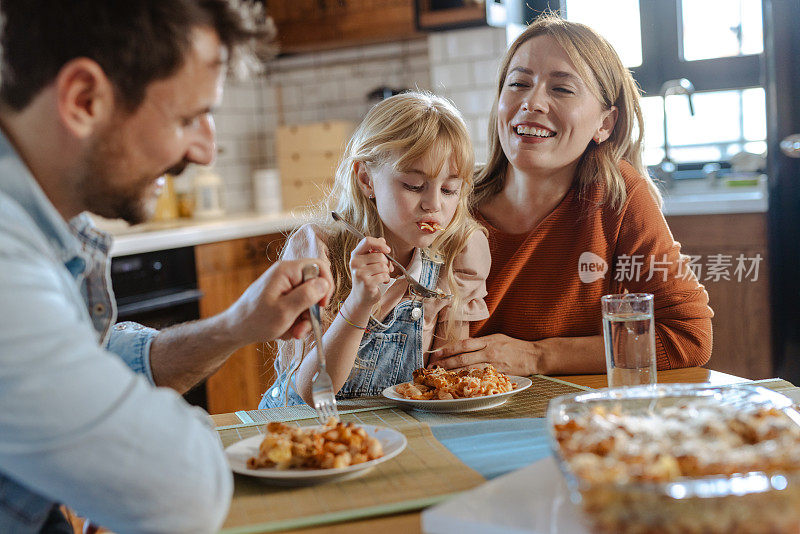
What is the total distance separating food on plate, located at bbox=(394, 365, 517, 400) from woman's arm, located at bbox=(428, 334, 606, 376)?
0.15 m

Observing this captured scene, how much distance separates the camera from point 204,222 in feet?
13.4

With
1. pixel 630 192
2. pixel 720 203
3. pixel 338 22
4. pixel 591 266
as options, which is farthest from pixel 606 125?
pixel 338 22

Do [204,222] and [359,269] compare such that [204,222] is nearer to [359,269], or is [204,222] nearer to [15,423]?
[359,269]

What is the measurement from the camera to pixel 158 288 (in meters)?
3.38

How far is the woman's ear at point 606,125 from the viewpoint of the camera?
2.02 meters

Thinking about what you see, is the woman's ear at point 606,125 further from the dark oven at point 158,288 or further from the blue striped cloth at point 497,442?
the dark oven at point 158,288

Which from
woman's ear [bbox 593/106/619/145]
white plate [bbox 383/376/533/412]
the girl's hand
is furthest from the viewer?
woman's ear [bbox 593/106/619/145]

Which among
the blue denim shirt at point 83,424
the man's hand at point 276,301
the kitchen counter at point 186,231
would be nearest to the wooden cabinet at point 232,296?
the kitchen counter at point 186,231

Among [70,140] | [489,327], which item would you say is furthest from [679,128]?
[70,140]

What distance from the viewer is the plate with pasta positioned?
1.37 metres

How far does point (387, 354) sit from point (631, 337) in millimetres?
574

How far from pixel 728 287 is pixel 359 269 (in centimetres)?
235

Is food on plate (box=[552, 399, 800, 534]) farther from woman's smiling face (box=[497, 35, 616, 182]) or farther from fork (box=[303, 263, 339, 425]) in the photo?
woman's smiling face (box=[497, 35, 616, 182])

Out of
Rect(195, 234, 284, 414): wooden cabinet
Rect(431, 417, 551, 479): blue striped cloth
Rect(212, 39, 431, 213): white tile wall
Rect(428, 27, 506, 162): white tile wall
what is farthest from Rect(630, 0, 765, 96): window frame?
Rect(431, 417, 551, 479): blue striped cloth
